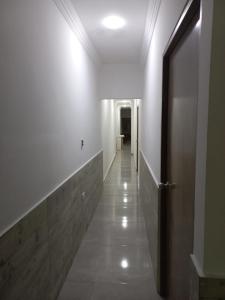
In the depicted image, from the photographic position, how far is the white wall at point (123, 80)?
480 centimetres

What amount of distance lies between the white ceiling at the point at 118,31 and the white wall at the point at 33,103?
0.96 ft

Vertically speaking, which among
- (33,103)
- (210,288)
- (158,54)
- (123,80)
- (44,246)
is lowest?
(44,246)

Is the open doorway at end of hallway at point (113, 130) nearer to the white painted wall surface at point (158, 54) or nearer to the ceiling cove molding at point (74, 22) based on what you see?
the ceiling cove molding at point (74, 22)

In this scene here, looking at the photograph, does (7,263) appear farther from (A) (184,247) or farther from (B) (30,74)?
(B) (30,74)

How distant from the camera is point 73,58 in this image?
9.00 ft

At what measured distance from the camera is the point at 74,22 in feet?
8.57

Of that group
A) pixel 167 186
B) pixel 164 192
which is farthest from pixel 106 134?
pixel 167 186

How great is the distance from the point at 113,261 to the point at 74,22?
2.74 m

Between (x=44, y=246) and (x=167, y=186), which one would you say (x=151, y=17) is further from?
(x=44, y=246)

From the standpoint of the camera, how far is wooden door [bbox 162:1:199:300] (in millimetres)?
1253

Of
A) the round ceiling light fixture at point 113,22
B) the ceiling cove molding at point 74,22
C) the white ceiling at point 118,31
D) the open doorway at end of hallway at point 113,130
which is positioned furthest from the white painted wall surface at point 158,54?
the open doorway at end of hallway at point 113,130

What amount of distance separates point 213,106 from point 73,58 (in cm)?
225

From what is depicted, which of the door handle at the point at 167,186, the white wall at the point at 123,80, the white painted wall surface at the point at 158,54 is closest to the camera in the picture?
the white painted wall surface at the point at 158,54

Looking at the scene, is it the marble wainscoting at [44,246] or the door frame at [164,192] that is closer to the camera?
the marble wainscoting at [44,246]
